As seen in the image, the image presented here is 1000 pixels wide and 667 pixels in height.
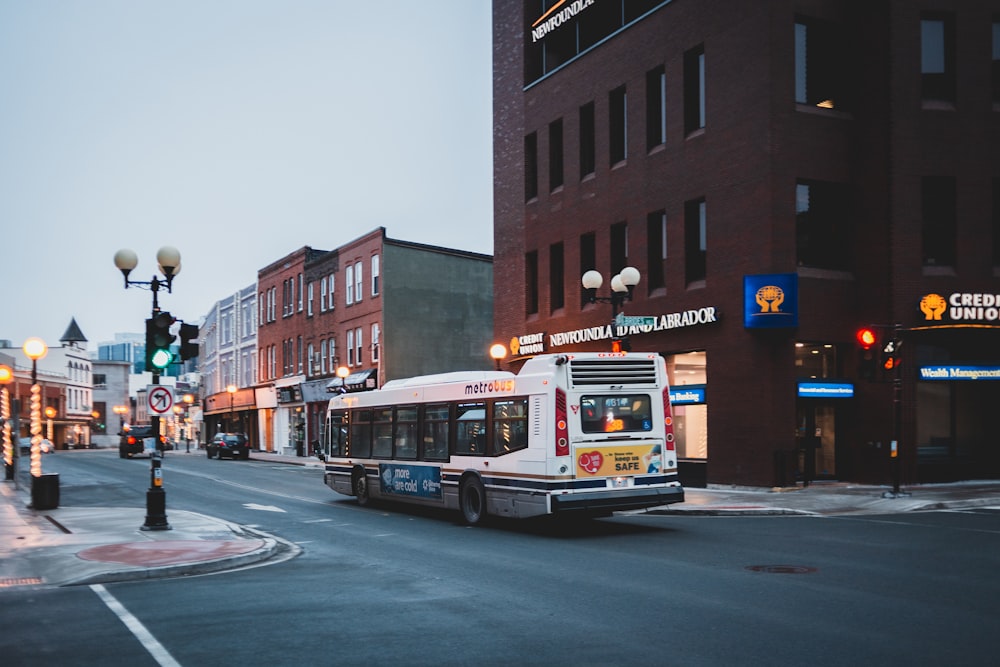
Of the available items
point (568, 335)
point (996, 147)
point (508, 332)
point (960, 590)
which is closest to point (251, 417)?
point (508, 332)

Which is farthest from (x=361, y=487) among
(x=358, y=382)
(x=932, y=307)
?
(x=358, y=382)

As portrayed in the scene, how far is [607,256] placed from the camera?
1227 inches

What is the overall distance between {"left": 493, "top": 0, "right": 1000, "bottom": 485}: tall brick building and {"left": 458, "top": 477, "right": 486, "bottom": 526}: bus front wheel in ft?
22.8

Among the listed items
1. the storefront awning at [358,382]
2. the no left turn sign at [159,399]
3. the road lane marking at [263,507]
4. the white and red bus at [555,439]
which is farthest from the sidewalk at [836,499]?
the storefront awning at [358,382]

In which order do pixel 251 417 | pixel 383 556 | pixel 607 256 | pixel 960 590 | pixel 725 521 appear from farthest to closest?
pixel 251 417 < pixel 607 256 < pixel 725 521 < pixel 383 556 < pixel 960 590

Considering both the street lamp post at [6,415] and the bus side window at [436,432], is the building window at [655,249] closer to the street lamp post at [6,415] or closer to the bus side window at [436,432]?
the bus side window at [436,432]

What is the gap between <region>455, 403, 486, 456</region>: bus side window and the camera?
18.0 meters

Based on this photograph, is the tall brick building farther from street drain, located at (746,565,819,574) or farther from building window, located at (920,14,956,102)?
street drain, located at (746,565,819,574)

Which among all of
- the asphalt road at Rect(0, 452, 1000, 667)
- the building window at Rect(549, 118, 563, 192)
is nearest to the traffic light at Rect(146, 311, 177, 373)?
the asphalt road at Rect(0, 452, 1000, 667)

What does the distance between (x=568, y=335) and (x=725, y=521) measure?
14.4 metres

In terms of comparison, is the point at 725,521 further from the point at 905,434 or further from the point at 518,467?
the point at 905,434

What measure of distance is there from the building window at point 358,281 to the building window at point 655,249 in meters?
26.0

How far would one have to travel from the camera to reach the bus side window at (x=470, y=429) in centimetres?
1800

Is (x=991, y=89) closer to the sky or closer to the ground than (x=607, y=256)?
closer to the sky
